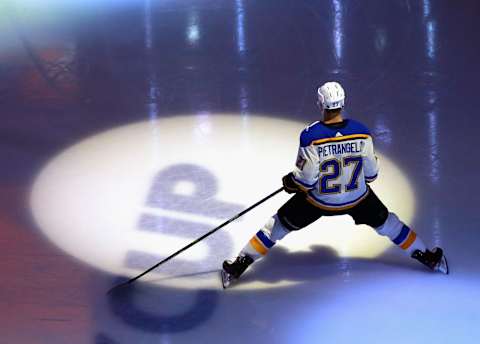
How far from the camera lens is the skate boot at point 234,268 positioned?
465 centimetres

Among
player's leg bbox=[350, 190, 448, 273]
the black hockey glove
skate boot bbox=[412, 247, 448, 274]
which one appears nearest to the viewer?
the black hockey glove

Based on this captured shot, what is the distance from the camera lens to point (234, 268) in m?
4.65

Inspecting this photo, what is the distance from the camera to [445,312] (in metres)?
4.47

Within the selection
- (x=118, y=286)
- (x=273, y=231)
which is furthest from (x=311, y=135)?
(x=118, y=286)

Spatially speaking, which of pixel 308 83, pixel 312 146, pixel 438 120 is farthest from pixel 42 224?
pixel 438 120

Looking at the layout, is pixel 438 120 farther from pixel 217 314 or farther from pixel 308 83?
pixel 217 314

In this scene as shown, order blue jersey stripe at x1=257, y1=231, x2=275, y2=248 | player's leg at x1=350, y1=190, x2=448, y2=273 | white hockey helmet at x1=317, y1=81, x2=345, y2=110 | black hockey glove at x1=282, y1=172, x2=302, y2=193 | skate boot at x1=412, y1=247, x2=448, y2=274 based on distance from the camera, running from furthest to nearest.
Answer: skate boot at x1=412, y1=247, x2=448, y2=274
blue jersey stripe at x1=257, y1=231, x2=275, y2=248
player's leg at x1=350, y1=190, x2=448, y2=273
black hockey glove at x1=282, y1=172, x2=302, y2=193
white hockey helmet at x1=317, y1=81, x2=345, y2=110

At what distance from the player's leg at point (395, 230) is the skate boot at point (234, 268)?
623 mm

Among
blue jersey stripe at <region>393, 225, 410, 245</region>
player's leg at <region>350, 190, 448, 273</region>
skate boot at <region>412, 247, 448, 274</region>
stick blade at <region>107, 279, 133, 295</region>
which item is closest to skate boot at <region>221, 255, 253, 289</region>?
stick blade at <region>107, 279, 133, 295</region>

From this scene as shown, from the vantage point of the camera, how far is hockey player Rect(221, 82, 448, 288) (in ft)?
13.8

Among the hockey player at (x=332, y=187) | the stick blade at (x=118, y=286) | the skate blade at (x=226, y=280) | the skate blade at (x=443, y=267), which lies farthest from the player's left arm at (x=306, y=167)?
the stick blade at (x=118, y=286)

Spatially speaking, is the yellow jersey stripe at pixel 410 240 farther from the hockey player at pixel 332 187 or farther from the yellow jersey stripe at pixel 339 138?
the yellow jersey stripe at pixel 339 138

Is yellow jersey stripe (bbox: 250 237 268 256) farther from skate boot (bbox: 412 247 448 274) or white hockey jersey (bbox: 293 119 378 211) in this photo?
skate boot (bbox: 412 247 448 274)

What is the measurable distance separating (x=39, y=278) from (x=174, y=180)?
3.70 ft
